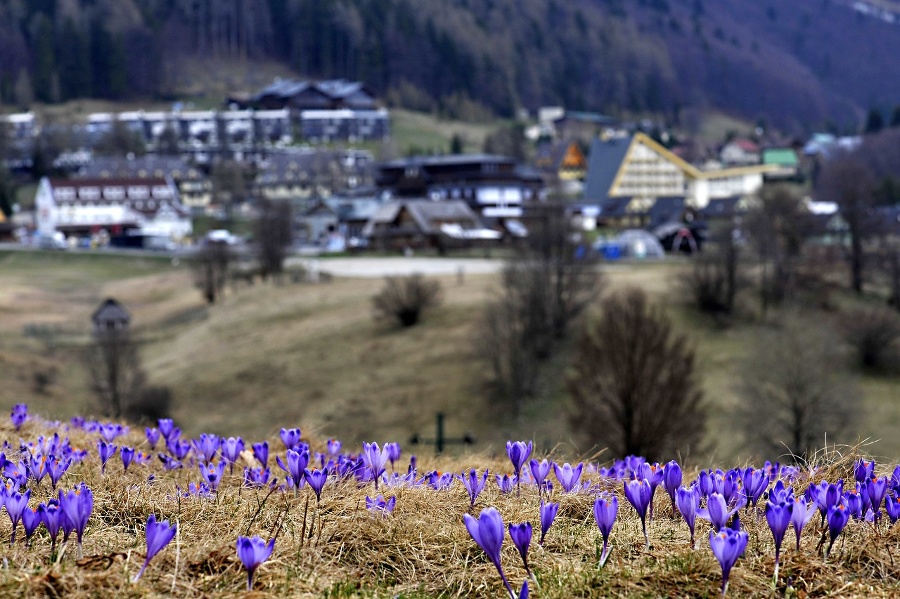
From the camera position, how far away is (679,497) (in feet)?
12.0

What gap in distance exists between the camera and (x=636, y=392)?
29938 millimetres

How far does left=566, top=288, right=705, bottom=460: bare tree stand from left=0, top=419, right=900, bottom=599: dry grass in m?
21.8

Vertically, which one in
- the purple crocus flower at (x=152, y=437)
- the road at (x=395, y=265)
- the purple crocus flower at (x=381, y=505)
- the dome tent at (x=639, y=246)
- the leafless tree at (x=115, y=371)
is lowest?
the leafless tree at (x=115, y=371)

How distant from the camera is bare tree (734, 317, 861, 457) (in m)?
30.5

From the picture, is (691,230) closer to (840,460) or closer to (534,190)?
(534,190)

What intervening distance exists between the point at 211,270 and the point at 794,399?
4100 cm

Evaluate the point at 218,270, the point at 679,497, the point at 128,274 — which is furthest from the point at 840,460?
the point at 128,274

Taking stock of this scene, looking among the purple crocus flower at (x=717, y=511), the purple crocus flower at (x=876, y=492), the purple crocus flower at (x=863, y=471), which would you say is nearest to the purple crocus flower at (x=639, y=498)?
the purple crocus flower at (x=717, y=511)

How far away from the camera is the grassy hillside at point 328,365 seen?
36000 millimetres

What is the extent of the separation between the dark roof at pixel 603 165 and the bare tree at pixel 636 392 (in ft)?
261

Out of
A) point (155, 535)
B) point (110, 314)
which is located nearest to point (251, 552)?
point (155, 535)

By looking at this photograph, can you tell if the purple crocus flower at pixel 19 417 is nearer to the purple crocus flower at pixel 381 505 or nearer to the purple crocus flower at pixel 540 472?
the purple crocus flower at pixel 381 505

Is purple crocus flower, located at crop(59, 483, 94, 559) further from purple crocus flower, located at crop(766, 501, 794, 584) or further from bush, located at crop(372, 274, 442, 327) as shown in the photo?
bush, located at crop(372, 274, 442, 327)

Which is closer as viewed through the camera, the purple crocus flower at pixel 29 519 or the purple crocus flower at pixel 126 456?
the purple crocus flower at pixel 29 519
